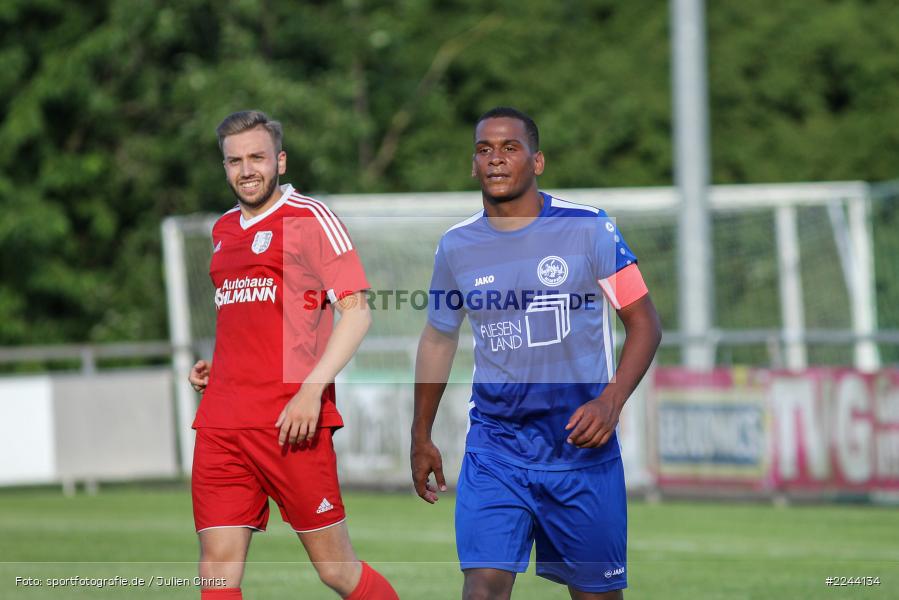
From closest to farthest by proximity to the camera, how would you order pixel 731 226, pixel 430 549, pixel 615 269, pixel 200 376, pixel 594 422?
1. pixel 594 422
2. pixel 615 269
3. pixel 200 376
4. pixel 430 549
5. pixel 731 226

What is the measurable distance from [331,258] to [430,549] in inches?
231

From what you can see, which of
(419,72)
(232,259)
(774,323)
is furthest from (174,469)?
(419,72)

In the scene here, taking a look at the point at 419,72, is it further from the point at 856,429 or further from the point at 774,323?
the point at 856,429

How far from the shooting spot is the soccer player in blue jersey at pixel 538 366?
5.72 metres

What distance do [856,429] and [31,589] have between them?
8.04m

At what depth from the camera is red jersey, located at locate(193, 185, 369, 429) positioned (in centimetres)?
603

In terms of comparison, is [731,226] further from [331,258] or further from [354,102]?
[331,258]

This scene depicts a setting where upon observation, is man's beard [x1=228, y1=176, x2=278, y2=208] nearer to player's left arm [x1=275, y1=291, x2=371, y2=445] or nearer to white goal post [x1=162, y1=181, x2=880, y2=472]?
player's left arm [x1=275, y1=291, x2=371, y2=445]

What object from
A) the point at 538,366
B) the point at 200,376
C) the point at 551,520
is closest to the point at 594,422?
the point at 538,366

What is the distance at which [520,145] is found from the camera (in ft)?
18.8

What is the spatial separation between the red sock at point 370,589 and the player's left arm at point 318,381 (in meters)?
0.62

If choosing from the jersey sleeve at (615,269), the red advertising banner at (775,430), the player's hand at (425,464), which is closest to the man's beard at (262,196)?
the player's hand at (425,464)

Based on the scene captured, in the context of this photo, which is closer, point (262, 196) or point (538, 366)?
point (538, 366)

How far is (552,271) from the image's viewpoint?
574 cm
